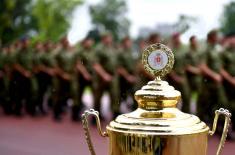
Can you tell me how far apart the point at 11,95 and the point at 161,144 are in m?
11.3

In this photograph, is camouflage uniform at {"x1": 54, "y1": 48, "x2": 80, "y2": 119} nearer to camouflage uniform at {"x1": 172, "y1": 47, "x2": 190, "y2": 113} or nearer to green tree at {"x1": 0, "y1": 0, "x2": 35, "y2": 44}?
camouflage uniform at {"x1": 172, "y1": 47, "x2": 190, "y2": 113}

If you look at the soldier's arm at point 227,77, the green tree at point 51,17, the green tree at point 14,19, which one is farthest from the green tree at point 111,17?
the soldier's arm at point 227,77

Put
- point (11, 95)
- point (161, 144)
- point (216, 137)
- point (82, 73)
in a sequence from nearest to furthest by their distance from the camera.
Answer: point (161, 144), point (216, 137), point (82, 73), point (11, 95)

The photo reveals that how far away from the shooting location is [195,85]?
930 centimetres

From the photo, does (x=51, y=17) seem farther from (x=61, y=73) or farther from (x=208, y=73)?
(x=208, y=73)

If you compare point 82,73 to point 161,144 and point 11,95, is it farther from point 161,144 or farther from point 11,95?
point 161,144

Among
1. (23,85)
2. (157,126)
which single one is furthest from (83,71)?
(157,126)

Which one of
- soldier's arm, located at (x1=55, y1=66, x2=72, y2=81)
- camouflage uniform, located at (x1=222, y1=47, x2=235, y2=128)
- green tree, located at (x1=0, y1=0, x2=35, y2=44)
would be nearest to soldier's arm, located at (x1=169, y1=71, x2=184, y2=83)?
camouflage uniform, located at (x1=222, y1=47, x2=235, y2=128)

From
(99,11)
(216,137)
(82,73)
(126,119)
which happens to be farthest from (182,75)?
(99,11)

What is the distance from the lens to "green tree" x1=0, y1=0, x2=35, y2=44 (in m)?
28.5

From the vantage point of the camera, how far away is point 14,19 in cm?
3167

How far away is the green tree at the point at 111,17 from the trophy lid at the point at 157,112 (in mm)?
24477

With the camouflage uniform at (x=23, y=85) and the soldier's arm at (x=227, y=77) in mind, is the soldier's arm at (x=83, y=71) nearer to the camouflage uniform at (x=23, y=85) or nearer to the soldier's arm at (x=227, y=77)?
the camouflage uniform at (x=23, y=85)

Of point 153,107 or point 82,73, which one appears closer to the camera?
point 153,107
